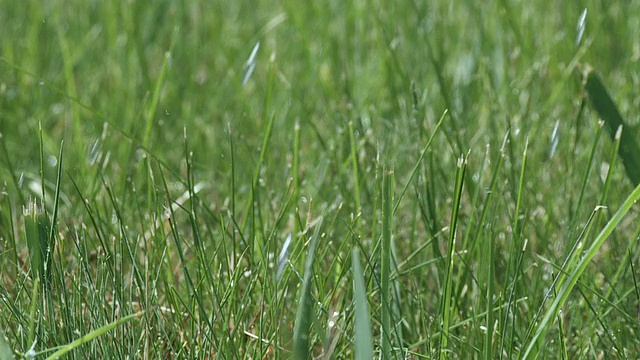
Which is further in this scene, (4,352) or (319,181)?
(319,181)

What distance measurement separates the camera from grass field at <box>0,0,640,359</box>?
1194 mm

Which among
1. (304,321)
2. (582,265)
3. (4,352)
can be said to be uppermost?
(4,352)

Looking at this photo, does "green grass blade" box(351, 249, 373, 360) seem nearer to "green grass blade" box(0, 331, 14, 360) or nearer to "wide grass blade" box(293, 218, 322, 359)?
"wide grass blade" box(293, 218, 322, 359)

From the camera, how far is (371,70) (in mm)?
2500

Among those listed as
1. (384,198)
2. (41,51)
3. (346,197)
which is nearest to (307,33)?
(41,51)

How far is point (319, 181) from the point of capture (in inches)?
72.1

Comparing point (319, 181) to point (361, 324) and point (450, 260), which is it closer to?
point (450, 260)

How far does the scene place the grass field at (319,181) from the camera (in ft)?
3.92

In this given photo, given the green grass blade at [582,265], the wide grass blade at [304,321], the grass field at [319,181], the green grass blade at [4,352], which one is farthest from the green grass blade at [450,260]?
the green grass blade at [4,352]

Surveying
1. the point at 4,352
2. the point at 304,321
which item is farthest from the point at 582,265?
the point at 4,352

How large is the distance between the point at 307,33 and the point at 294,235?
4.43 ft

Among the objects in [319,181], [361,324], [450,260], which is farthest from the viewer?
[319,181]

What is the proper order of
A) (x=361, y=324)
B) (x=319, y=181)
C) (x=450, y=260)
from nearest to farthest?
(x=361, y=324)
(x=450, y=260)
(x=319, y=181)

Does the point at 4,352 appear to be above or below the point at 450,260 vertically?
above
